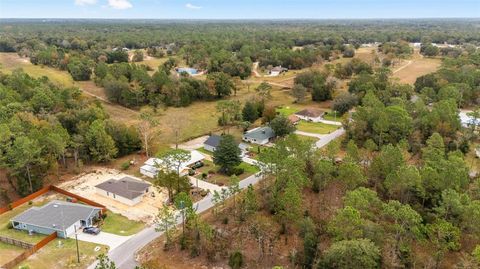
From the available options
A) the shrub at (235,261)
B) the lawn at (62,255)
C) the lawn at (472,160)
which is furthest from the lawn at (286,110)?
the lawn at (62,255)

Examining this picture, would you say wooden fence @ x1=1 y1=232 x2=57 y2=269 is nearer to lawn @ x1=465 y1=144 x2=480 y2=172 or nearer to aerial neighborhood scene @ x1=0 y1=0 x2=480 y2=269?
aerial neighborhood scene @ x1=0 y1=0 x2=480 y2=269

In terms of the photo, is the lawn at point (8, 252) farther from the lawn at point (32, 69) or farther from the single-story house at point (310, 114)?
the lawn at point (32, 69)

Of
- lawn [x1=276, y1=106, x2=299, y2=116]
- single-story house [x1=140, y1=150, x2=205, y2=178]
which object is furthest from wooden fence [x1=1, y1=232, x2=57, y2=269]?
lawn [x1=276, y1=106, x2=299, y2=116]

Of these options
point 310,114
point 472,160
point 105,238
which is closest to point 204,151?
point 105,238

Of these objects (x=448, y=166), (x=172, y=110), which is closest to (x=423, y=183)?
(x=448, y=166)

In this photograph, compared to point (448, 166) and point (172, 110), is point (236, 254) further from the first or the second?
point (172, 110)

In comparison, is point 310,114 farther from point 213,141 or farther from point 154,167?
point 154,167
